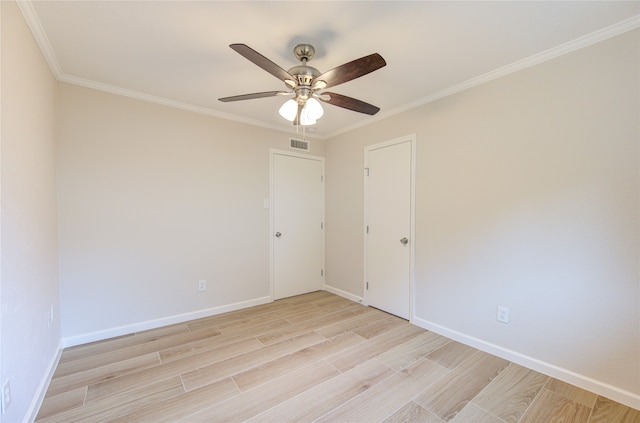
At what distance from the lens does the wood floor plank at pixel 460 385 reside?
5.63 feet

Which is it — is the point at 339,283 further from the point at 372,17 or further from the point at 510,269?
the point at 372,17

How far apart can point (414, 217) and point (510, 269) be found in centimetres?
99

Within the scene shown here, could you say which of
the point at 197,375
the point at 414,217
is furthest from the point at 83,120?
the point at 414,217

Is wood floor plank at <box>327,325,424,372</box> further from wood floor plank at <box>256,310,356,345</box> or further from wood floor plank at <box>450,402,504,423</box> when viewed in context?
wood floor plank at <box>450,402,504,423</box>

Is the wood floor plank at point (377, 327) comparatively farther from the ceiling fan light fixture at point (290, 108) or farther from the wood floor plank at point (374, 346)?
the ceiling fan light fixture at point (290, 108)

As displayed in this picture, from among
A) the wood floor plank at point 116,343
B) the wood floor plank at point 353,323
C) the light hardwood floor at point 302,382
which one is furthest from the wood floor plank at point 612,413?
the wood floor plank at point 116,343

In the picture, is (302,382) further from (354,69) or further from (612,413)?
(354,69)

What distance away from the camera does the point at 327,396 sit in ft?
5.90

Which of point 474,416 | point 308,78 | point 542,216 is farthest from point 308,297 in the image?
point 308,78

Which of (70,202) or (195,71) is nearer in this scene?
(195,71)

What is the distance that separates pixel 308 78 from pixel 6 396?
2327 mm

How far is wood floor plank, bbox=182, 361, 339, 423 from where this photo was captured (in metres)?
1.62

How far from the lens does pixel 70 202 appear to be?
2.39 metres

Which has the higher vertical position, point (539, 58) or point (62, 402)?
point (539, 58)
